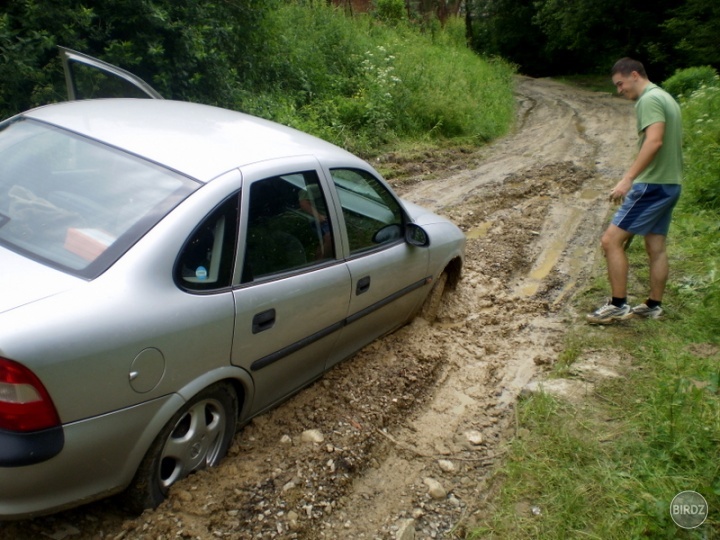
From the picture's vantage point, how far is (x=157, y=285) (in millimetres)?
2553

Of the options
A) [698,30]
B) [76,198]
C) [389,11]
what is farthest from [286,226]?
[698,30]

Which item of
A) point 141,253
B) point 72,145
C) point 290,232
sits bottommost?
point 290,232

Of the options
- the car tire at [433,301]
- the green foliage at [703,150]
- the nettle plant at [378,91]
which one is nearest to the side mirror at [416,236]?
the car tire at [433,301]

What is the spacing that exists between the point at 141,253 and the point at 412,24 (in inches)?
915

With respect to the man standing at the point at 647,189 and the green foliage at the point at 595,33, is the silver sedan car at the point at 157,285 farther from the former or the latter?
the green foliage at the point at 595,33

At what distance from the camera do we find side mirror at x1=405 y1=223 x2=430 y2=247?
4363 millimetres

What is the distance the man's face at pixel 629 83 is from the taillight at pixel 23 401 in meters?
4.37

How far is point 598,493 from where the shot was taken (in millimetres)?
3049

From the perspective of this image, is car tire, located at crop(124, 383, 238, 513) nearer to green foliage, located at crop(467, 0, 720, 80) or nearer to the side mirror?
the side mirror

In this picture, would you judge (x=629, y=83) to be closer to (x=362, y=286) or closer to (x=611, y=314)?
(x=611, y=314)

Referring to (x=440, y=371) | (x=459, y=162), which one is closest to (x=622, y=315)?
(x=440, y=371)

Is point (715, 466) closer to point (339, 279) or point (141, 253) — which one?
point (339, 279)

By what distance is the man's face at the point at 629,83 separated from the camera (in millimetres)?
4809

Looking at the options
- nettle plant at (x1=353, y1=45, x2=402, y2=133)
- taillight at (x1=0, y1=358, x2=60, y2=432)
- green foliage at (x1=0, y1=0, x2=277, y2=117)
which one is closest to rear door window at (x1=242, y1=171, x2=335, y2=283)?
taillight at (x1=0, y1=358, x2=60, y2=432)
